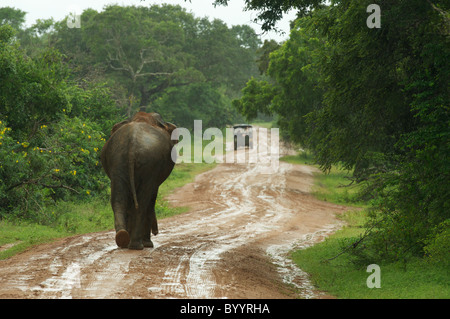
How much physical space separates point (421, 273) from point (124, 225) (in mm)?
4933

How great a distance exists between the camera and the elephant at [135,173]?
10.5m

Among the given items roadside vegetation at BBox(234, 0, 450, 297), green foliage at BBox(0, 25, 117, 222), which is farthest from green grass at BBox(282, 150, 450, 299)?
green foliage at BBox(0, 25, 117, 222)

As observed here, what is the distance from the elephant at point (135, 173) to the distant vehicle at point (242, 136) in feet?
127

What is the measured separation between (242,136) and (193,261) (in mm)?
40394

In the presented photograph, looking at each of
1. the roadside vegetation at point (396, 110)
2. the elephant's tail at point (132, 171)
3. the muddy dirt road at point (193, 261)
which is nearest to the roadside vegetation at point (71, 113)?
the muddy dirt road at point (193, 261)

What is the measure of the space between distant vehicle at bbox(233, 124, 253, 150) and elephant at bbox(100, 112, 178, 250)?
127 feet

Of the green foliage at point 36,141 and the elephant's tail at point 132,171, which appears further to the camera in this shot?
the green foliage at point 36,141

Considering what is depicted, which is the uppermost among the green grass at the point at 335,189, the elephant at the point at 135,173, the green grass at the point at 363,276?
the elephant at the point at 135,173

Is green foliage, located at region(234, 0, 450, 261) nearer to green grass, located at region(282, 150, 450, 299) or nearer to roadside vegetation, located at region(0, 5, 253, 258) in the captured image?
green grass, located at region(282, 150, 450, 299)

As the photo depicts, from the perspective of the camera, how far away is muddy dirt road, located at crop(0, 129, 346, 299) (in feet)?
24.6

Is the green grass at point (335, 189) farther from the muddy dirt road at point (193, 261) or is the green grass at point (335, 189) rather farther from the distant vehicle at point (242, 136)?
the distant vehicle at point (242, 136)

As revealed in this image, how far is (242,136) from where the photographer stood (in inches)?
1980

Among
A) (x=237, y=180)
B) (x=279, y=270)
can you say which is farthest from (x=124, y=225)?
(x=237, y=180)
